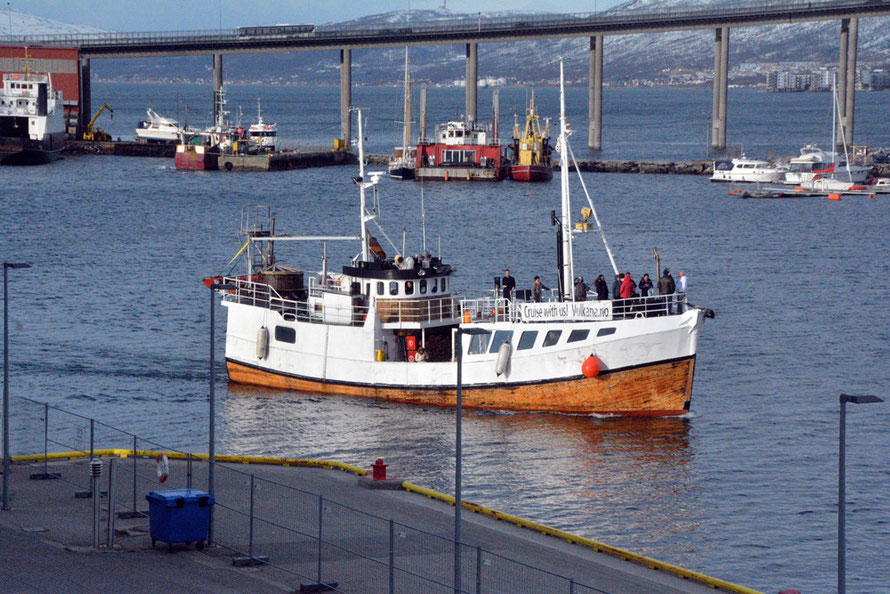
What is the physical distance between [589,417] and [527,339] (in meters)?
3.25

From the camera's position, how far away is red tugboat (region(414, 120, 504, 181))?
129000mm

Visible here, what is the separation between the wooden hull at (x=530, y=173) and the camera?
126375 mm

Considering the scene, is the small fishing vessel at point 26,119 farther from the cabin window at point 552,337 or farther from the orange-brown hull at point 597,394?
the cabin window at point 552,337

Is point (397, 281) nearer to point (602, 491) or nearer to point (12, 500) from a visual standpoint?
point (602, 491)

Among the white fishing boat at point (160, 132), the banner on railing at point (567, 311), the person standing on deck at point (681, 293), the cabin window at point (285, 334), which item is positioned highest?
the white fishing boat at point (160, 132)

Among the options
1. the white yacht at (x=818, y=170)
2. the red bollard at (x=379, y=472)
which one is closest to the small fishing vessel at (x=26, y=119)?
the white yacht at (x=818, y=170)

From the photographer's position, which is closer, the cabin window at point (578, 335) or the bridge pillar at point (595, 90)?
the cabin window at point (578, 335)

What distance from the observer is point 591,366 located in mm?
43156

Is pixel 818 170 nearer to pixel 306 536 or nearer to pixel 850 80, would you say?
pixel 850 80

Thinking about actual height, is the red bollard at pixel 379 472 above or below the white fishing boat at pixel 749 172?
below

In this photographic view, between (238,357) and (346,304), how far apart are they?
17.2 feet

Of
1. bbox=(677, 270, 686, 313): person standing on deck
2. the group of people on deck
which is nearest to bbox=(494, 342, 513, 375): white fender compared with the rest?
the group of people on deck

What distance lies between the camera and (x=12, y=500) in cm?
3056

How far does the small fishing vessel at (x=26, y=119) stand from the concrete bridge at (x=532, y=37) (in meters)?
22.5
